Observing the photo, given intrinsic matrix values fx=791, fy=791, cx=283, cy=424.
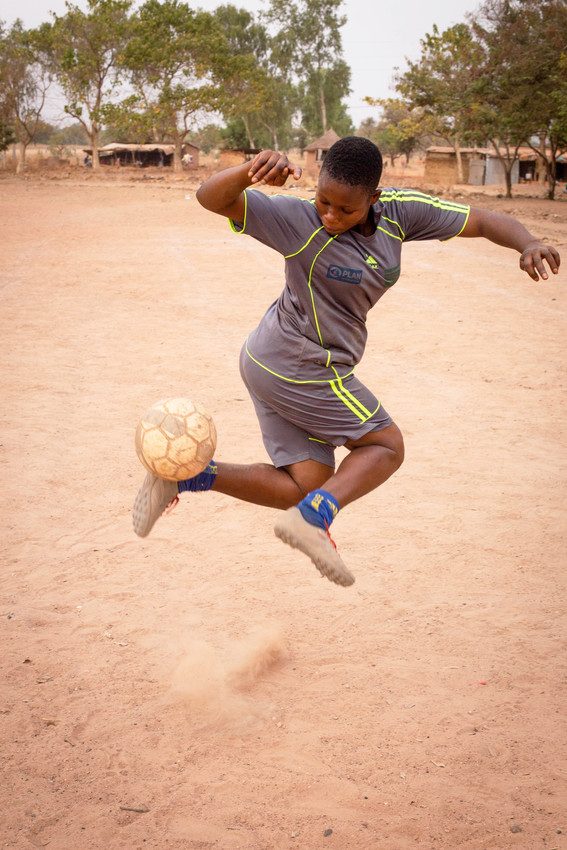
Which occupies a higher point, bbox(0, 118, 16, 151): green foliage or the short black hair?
bbox(0, 118, 16, 151): green foliage

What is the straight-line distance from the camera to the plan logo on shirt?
135 inches

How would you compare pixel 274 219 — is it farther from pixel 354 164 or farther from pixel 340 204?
pixel 354 164

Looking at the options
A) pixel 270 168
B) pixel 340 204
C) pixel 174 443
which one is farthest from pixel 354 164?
pixel 174 443

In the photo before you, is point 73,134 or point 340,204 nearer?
point 340,204

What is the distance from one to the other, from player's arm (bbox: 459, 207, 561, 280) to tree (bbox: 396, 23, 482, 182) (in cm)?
2978

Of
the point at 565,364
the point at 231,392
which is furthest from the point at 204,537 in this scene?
the point at 565,364

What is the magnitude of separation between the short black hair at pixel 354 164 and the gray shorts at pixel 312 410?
93 centimetres

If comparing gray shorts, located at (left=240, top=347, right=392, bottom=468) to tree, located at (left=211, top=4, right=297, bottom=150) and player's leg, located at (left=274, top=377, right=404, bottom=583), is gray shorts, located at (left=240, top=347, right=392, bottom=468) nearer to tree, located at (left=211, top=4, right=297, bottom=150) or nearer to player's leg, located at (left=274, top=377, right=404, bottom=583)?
player's leg, located at (left=274, top=377, right=404, bottom=583)

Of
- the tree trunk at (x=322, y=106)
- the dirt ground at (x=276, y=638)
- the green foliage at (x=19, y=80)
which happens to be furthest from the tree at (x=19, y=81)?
the dirt ground at (x=276, y=638)

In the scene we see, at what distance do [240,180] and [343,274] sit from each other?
23.6 inches

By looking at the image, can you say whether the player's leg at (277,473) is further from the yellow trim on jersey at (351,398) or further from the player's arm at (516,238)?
the player's arm at (516,238)

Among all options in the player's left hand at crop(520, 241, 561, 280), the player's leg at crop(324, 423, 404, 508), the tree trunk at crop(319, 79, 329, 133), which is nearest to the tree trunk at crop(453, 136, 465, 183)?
the tree trunk at crop(319, 79, 329, 133)

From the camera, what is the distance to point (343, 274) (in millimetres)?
3441

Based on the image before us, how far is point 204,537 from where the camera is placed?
17.1 feet
